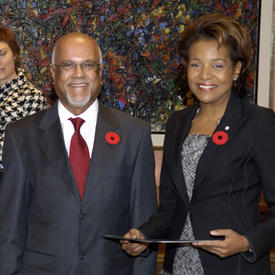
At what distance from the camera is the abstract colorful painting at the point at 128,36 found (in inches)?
147

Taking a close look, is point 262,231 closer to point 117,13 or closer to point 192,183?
point 192,183

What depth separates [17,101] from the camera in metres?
2.64

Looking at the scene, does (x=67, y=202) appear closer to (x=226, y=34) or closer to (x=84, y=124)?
(x=84, y=124)

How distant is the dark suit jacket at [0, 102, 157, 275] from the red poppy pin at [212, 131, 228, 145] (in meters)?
0.29

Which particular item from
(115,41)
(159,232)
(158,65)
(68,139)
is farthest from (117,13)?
(159,232)

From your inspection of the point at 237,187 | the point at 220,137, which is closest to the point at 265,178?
the point at 237,187

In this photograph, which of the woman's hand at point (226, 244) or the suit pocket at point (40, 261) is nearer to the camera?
the woman's hand at point (226, 244)

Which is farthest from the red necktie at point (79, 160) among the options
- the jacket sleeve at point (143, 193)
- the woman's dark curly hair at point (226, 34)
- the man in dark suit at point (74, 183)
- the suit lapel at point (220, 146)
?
the woman's dark curly hair at point (226, 34)

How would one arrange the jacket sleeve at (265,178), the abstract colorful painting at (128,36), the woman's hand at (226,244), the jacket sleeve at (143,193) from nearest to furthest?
the woman's hand at (226,244), the jacket sleeve at (265,178), the jacket sleeve at (143,193), the abstract colorful painting at (128,36)

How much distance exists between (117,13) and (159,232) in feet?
7.82

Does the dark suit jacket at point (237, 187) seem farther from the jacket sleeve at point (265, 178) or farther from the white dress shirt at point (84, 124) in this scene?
the white dress shirt at point (84, 124)

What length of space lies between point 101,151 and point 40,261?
0.48 metres

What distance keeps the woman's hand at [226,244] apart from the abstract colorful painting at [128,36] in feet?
7.85

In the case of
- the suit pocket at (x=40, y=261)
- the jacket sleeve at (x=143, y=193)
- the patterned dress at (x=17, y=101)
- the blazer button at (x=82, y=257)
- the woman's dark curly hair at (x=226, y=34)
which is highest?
the woman's dark curly hair at (x=226, y=34)
